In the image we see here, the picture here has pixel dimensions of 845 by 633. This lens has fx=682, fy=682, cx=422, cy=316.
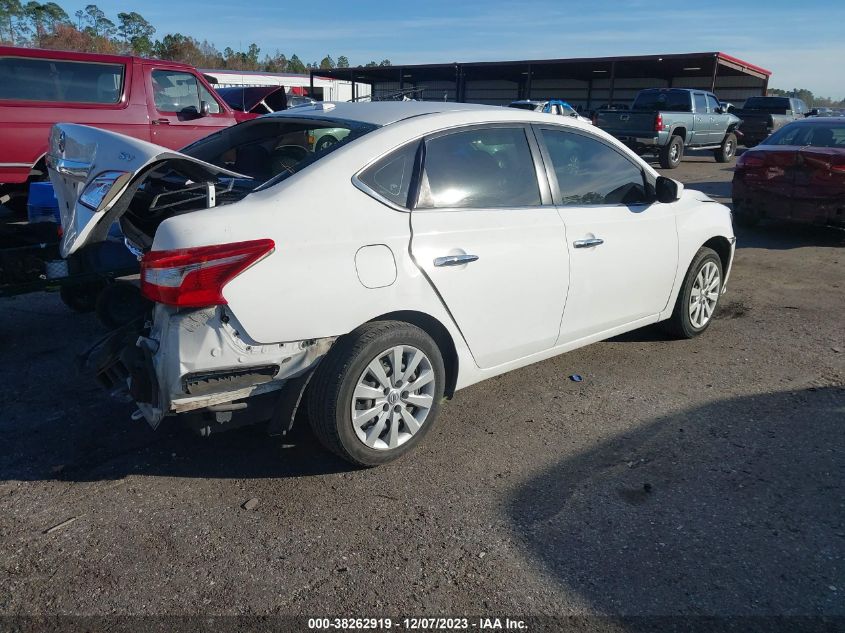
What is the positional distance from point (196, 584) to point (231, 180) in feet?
7.06

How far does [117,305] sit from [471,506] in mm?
2643

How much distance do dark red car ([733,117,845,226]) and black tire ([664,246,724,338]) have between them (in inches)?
163

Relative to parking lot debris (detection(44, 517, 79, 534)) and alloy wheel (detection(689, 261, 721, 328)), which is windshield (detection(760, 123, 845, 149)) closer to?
alloy wheel (detection(689, 261, 721, 328))

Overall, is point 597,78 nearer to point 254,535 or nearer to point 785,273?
point 785,273

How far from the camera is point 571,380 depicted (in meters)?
4.63

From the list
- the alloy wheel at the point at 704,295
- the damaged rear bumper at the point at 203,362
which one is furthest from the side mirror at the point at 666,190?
the damaged rear bumper at the point at 203,362

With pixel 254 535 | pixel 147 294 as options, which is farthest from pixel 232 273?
pixel 254 535

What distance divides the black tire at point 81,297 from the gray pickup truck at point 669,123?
1482 centimetres

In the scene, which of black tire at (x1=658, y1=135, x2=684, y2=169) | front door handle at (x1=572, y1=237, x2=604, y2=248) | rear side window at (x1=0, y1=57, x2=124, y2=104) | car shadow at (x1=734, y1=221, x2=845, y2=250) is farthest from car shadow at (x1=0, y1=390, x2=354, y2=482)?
black tire at (x1=658, y1=135, x2=684, y2=169)

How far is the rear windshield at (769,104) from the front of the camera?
2461cm

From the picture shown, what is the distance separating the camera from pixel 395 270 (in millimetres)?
3250

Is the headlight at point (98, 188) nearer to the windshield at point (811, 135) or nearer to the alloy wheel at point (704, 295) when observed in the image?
the alloy wheel at point (704, 295)

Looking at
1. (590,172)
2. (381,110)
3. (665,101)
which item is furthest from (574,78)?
(381,110)

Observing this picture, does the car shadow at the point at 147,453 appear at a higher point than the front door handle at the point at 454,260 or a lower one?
lower
